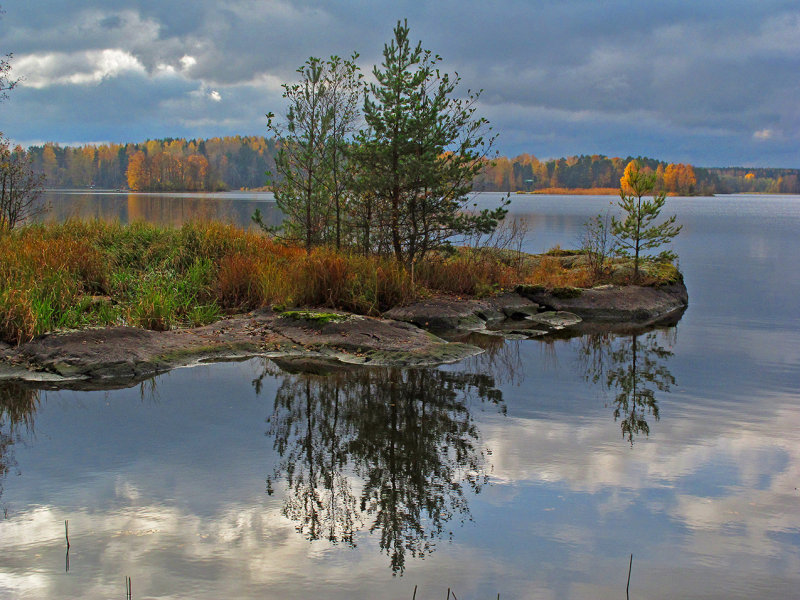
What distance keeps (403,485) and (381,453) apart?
64 cm

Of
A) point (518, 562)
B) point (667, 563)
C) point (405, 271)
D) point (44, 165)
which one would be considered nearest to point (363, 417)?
point (518, 562)

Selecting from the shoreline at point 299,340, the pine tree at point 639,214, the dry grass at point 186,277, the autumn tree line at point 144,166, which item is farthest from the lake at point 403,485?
the autumn tree line at point 144,166

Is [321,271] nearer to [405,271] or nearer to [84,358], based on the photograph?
[405,271]

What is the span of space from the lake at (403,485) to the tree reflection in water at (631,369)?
0.23 feet

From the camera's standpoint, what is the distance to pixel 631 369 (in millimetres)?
9188

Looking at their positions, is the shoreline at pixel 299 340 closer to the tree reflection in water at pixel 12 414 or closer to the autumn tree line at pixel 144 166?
the tree reflection in water at pixel 12 414

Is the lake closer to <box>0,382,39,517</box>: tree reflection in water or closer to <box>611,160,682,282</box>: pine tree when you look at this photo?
<box>0,382,39,517</box>: tree reflection in water

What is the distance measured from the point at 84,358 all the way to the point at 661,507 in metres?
6.14

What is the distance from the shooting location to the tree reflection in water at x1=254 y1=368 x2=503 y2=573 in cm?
449

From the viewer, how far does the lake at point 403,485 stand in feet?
12.7

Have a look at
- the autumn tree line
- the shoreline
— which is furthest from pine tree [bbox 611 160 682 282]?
the autumn tree line

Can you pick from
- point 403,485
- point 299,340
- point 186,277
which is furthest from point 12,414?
point 186,277

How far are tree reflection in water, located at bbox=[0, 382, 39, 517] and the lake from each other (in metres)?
0.03

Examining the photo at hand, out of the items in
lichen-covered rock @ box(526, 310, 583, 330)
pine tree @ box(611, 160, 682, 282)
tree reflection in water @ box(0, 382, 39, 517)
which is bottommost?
tree reflection in water @ box(0, 382, 39, 517)
